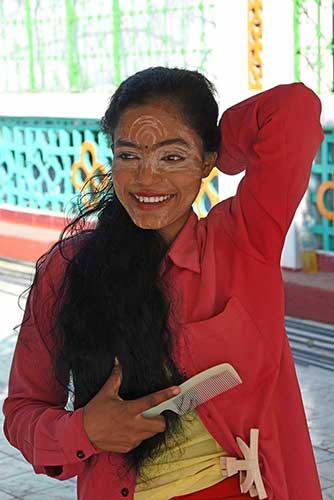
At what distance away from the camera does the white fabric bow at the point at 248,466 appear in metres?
1.70

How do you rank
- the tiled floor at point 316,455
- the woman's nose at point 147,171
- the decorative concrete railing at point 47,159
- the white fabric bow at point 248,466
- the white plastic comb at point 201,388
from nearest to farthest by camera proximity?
the white plastic comb at point 201,388, the white fabric bow at point 248,466, the woman's nose at point 147,171, the tiled floor at point 316,455, the decorative concrete railing at point 47,159

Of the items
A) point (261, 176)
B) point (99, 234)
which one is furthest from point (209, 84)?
point (99, 234)

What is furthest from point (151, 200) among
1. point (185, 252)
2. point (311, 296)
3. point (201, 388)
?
point (311, 296)

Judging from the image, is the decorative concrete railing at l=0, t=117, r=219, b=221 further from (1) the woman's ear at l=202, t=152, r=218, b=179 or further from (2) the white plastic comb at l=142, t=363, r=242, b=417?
(2) the white plastic comb at l=142, t=363, r=242, b=417

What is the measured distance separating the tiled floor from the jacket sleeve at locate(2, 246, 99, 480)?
220 centimetres

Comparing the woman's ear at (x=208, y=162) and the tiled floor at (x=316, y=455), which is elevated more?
the woman's ear at (x=208, y=162)

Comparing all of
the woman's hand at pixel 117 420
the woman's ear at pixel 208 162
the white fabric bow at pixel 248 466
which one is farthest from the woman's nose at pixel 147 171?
the white fabric bow at pixel 248 466

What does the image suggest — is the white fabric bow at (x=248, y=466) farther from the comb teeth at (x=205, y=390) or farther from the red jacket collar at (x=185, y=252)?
the red jacket collar at (x=185, y=252)

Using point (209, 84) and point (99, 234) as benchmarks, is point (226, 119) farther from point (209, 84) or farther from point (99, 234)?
point (99, 234)

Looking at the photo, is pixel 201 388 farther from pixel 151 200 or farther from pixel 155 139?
pixel 155 139

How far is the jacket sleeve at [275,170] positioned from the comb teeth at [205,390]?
251 mm

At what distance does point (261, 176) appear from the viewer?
1.80 m

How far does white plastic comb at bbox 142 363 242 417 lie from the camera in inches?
63.1

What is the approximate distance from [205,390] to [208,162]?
46 centimetres
